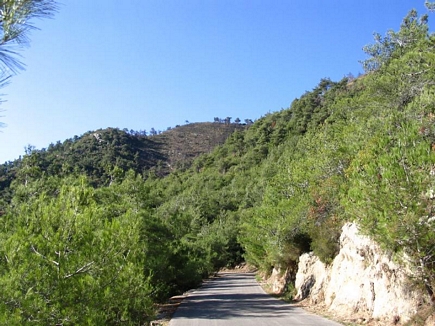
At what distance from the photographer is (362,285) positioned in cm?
1480

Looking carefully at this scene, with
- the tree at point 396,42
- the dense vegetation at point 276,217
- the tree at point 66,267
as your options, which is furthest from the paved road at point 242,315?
the tree at point 396,42

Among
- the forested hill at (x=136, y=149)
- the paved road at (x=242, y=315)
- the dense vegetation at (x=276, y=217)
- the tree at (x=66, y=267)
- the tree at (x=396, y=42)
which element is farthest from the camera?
the forested hill at (x=136, y=149)

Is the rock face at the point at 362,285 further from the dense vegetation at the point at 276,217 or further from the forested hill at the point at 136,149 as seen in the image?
the forested hill at the point at 136,149

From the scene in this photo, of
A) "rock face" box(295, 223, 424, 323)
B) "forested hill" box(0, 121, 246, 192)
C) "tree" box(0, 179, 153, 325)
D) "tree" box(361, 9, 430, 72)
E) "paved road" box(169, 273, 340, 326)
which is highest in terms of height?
"forested hill" box(0, 121, 246, 192)

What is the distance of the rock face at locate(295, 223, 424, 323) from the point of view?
38.9 ft

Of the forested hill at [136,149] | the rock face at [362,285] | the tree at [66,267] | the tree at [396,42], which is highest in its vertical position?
the forested hill at [136,149]

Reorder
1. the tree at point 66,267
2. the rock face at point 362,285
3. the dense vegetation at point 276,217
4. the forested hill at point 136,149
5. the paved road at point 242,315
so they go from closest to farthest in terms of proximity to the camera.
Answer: the tree at point 66,267 → the dense vegetation at point 276,217 → the rock face at point 362,285 → the paved road at point 242,315 → the forested hill at point 136,149

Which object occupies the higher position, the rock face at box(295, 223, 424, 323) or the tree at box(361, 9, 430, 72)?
the tree at box(361, 9, 430, 72)

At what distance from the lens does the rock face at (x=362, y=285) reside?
1187 centimetres

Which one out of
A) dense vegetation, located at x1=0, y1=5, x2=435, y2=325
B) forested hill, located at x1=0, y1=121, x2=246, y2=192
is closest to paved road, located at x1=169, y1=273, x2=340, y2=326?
dense vegetation, located at x1=0, y1=5, x2=435, y2=325

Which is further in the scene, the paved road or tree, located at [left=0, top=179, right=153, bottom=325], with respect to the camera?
the paved road

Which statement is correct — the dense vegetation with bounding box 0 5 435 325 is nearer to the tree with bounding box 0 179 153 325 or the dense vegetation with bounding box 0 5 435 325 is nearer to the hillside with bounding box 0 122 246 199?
the tree with bounding box 0 179 153 325

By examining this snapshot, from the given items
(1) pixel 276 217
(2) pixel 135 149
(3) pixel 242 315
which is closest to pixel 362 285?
(3) pixel 242 315

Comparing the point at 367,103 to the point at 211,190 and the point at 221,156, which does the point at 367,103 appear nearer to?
the point at 211,190
